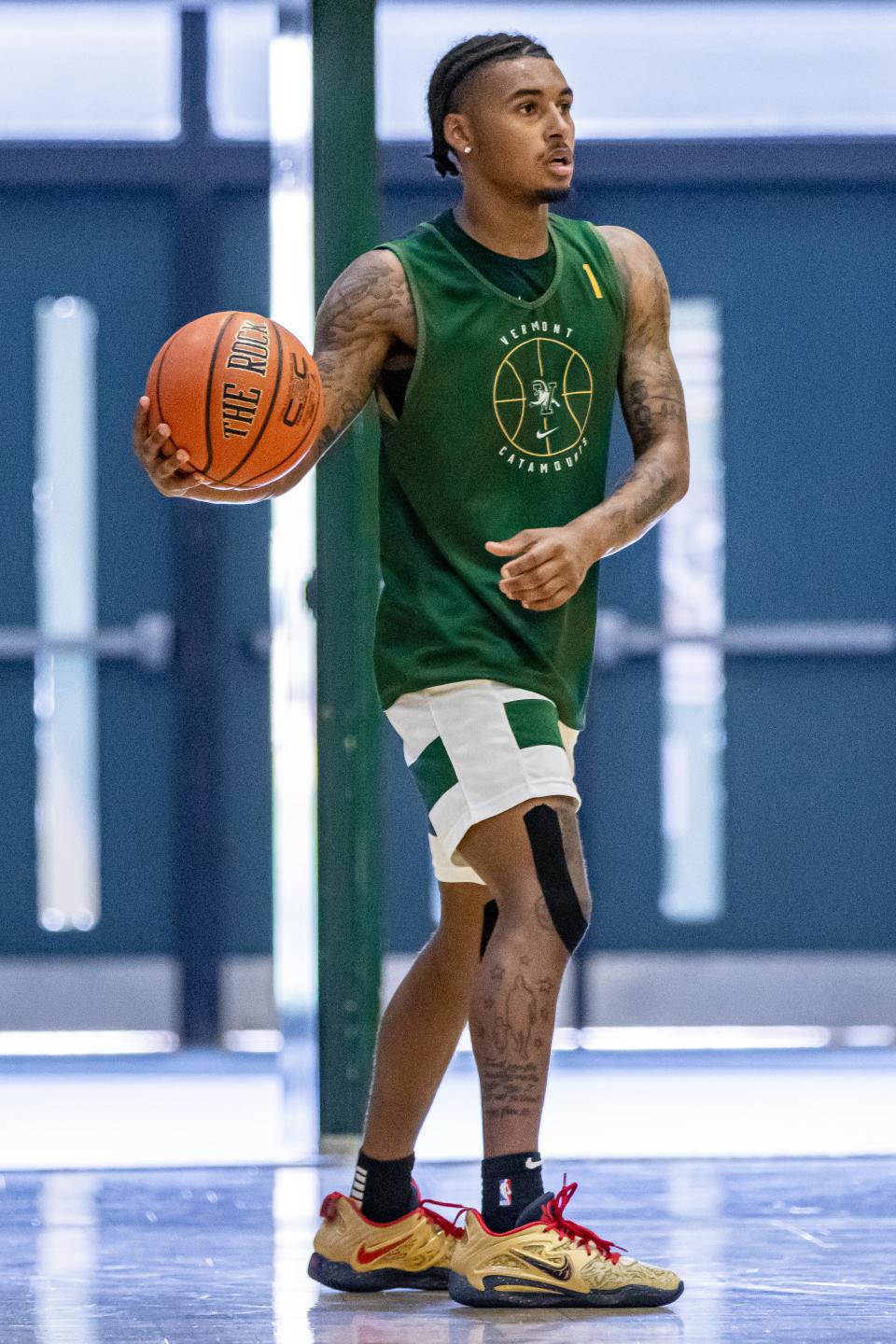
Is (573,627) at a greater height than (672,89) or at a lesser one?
lesser

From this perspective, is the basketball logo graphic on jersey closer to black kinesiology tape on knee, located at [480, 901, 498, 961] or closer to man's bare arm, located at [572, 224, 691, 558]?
man's bare arm, located at [572, 224, 691, 558]

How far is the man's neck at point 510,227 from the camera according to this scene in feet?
8.89

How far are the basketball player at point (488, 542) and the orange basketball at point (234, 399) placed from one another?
5 cm

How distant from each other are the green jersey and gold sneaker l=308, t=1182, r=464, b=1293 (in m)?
0.68

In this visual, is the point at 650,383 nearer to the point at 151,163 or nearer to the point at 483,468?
the point at 483,468

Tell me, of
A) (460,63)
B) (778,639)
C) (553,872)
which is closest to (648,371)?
(460,63)

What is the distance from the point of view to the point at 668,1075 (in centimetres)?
509

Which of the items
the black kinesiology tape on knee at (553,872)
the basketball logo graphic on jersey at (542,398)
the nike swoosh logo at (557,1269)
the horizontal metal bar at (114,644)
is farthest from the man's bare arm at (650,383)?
the horizontal metal bar at (114,644)

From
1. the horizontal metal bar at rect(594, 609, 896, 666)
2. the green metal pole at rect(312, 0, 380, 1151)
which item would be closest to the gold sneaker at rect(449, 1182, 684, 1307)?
the green metal pole at rect(312, 0, 380, 1151)

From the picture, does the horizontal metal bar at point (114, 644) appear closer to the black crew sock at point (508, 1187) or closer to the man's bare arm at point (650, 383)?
the man's bare arm at point (650, 383)

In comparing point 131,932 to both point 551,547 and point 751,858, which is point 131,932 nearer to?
point 751,858

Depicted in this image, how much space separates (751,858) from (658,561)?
863 mm

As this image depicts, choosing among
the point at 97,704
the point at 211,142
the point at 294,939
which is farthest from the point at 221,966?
the point at 211,142

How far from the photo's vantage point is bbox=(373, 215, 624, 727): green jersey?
8.56ft
